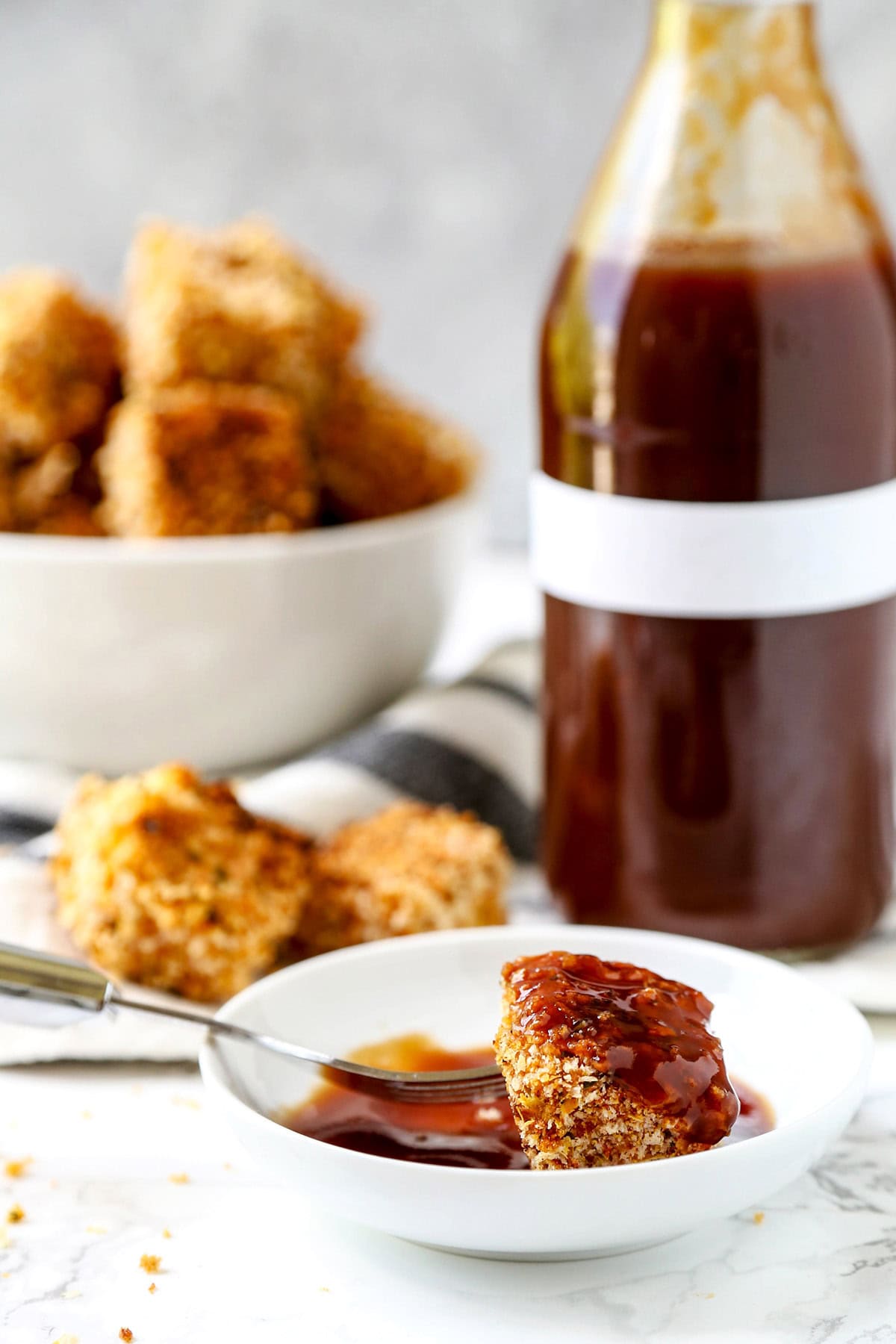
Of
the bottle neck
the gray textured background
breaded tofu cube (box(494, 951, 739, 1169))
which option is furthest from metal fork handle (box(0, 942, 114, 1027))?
the gray textured background

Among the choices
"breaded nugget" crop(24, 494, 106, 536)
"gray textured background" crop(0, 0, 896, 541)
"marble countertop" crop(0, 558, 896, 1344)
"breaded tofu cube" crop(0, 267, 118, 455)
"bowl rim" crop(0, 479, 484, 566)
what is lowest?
"marble countertop" crop(0, 558, 896, 1344)

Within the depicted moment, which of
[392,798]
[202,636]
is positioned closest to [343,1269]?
[392,798]

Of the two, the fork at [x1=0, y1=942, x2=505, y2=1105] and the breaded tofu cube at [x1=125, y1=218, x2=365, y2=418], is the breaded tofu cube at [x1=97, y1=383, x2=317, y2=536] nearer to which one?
the breaded tofu cube at [x1=125, y1=218, x2=365, y2=418]

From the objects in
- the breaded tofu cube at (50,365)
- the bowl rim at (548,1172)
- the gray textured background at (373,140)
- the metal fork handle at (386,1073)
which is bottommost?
the metal fork handle at (386,1073)

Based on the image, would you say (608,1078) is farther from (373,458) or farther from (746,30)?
(373,458)

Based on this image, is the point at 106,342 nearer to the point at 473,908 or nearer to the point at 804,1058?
the point at 473,908

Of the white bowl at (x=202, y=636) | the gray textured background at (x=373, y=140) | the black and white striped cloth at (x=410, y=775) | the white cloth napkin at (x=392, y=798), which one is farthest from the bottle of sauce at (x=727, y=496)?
the gray textured background at (x=373, y=140)

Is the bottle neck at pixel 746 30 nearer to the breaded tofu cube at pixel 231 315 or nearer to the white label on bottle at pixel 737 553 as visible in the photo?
the white label on bottle at pixel 737 553
